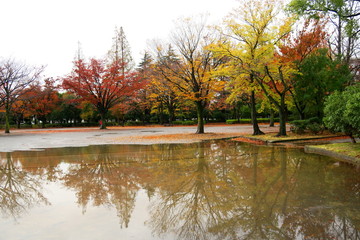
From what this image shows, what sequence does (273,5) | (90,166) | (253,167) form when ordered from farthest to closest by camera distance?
(273,5), (90,166), (253,167)

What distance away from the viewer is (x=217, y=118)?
171 feet

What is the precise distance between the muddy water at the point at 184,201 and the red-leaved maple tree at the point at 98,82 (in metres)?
26.1

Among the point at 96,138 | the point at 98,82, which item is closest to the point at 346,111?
the point at 96,138

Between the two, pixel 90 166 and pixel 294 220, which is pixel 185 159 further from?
pixel 294 220

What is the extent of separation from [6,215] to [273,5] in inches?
659

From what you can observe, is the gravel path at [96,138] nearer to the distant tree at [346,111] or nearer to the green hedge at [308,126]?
the green hedge at [308,126]

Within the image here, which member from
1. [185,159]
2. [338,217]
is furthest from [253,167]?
[338,217]

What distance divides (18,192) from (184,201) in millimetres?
3678

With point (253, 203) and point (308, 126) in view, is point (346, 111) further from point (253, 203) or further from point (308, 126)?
point (308, 126)

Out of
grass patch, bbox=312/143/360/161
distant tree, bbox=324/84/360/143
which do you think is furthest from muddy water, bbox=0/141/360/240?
distant tree, bbox=324/84/360/143

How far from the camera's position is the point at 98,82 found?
33812 millimetres

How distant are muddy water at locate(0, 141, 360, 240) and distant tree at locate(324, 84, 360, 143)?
1.87m

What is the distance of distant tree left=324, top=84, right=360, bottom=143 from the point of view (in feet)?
28.9

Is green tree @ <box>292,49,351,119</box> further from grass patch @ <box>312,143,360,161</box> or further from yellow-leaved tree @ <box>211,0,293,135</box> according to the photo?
grass patch @ <box>312,143,360,161</box>
